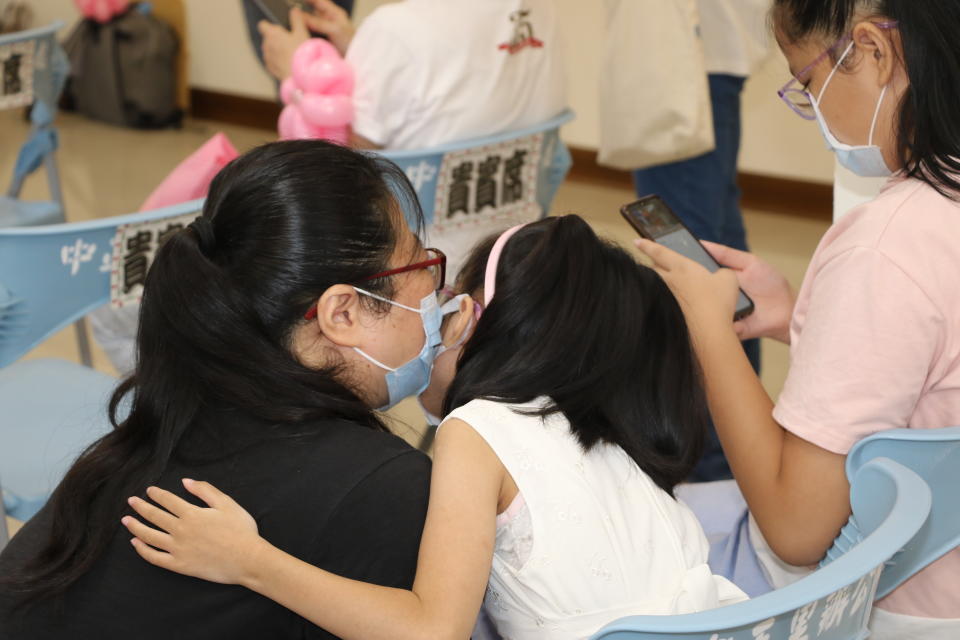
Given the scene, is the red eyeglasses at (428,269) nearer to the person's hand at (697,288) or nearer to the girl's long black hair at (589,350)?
the girl's long black hair at (589,350)

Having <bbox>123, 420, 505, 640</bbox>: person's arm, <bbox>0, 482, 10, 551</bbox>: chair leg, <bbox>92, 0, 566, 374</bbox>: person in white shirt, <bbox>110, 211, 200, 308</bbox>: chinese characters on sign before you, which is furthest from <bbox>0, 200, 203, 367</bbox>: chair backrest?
<bbox>123, 420, 505, 640</bbox>: person's arm

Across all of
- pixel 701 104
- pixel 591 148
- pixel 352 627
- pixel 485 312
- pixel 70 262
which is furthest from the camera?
pixel 591 148

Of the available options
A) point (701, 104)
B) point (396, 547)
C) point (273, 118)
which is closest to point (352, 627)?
point (396, 547)

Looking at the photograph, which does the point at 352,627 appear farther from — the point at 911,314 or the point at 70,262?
the point at 70,262

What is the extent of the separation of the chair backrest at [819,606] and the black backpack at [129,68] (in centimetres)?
463

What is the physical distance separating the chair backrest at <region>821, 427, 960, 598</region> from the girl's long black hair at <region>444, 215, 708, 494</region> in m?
0.20

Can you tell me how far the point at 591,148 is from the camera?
414 centimetres

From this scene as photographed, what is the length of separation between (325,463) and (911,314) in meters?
0.51

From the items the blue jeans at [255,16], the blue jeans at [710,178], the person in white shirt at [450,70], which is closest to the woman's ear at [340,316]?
the person in white shirt at [450,70]

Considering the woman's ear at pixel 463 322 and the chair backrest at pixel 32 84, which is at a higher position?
the woman's ear at pixel 463 322

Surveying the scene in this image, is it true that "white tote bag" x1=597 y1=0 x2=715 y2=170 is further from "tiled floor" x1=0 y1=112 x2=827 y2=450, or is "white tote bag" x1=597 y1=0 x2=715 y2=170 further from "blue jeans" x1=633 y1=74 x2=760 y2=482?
"tiled floor" x1=0 y1=112 x2=827 y2=450

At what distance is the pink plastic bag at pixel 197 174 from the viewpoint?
2.04 metres

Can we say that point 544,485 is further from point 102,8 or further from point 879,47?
point 102,8

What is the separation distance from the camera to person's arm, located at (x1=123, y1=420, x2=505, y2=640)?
32.8 inches
